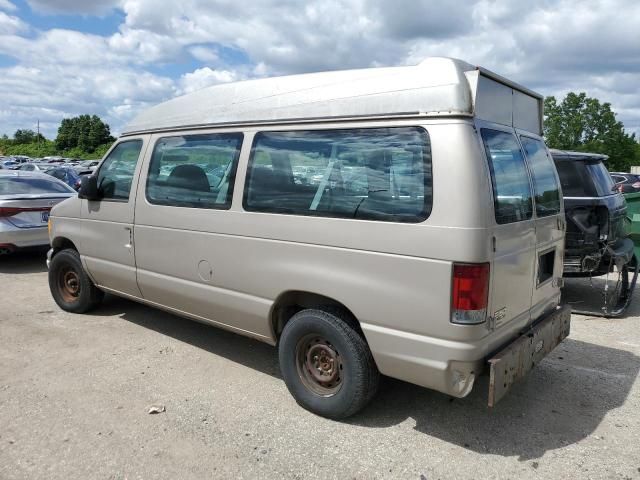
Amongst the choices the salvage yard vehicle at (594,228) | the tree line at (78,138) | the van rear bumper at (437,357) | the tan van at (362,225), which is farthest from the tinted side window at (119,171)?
the tree line at (78,138)

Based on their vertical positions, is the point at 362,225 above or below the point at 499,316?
above

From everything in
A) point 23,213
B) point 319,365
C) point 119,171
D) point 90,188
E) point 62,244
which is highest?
point 119,171

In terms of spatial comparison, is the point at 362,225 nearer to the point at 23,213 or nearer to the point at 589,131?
the point at 23,213

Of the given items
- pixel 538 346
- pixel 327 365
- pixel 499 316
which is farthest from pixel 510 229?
pixel 327 365

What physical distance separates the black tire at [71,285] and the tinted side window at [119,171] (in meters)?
1.00

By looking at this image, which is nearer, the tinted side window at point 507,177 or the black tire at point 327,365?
the tinted side window at point 507,177

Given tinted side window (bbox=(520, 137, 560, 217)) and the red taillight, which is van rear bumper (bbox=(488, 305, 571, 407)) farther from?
the red taillight

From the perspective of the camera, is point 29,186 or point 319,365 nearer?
point 319,365

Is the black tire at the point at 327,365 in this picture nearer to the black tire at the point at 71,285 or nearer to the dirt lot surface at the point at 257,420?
the dirt lot surface at the point at 257,420

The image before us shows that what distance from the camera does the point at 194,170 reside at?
4.30m

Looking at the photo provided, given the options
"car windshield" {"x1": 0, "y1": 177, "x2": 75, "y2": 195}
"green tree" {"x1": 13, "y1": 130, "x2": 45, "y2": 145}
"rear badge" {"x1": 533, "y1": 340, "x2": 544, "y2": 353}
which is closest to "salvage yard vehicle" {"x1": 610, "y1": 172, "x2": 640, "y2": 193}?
"rear badge" {"x1": 533, "y1": 340, "x2": 544, "y2": 353}

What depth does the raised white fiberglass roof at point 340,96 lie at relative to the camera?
3.03m

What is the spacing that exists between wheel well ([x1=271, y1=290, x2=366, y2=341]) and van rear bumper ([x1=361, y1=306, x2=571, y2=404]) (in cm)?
21

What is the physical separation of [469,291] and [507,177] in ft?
3.02
